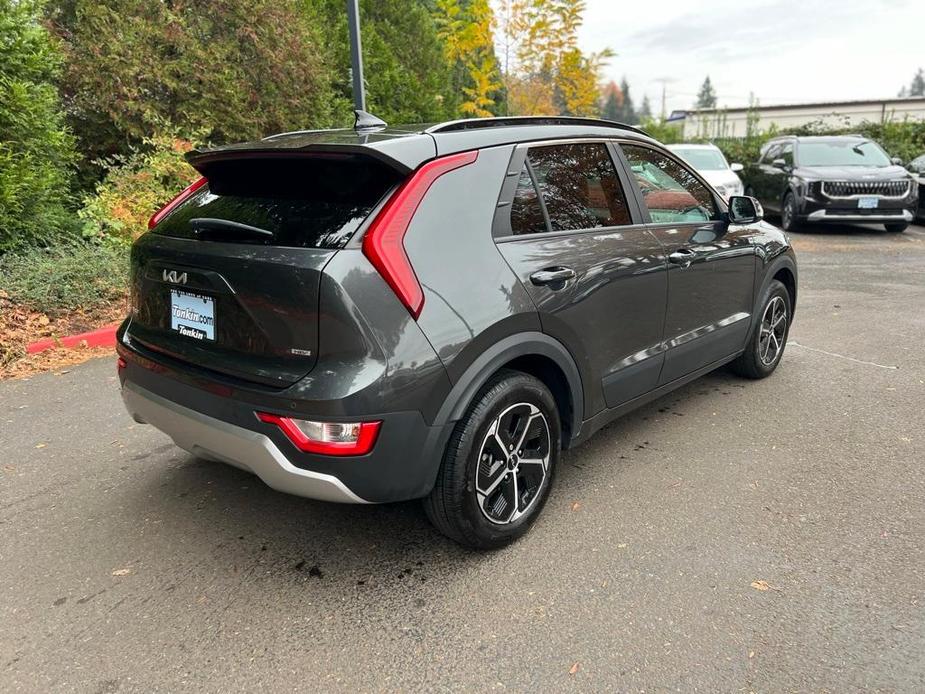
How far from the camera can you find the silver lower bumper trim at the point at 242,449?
94.0 inches

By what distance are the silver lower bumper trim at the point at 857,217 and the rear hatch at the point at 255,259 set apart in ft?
36.2

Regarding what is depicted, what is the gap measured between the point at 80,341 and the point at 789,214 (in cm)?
1130

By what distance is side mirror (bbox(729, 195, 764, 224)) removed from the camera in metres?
4.15

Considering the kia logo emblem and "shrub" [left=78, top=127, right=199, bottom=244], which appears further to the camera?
"shrub" [left=78, top=127, right=199, bottom=244]

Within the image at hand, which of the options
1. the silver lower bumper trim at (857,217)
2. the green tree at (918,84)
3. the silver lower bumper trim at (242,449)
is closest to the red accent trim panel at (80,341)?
the silver lower bumper trim at (242,449)

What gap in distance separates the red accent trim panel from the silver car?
8925mm

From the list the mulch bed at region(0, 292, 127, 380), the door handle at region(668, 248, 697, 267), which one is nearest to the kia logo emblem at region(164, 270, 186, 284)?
Result: the door handle at region(668, 248, 697, 267)

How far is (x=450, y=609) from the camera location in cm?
250

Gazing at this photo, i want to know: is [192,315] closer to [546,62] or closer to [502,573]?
[502,573]

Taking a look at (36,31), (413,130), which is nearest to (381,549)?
(413,130)

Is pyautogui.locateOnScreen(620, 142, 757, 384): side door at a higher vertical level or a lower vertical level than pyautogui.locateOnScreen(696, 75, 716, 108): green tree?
lower

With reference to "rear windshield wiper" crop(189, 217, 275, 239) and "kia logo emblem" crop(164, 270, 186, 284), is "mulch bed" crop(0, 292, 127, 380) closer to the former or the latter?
"kia logo emblem" crop(164, 270, 186, 284)

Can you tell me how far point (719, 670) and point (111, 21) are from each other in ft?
29.2

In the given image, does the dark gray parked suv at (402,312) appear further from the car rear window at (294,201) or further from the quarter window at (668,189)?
the quarter window at (668,189)
